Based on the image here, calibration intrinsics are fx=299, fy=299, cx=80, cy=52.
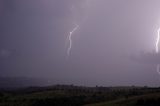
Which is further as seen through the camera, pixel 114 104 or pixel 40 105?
pixel 40 105

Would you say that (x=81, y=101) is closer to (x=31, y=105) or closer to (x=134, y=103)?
(x=31, y=105)

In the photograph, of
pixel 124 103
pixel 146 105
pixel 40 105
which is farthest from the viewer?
pixel 40 105

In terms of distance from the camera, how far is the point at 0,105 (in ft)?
303

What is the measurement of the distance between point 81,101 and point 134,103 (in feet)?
70.0

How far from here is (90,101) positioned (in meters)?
90.5

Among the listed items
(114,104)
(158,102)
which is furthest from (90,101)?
(158,102)

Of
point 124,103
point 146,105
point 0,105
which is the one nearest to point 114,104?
point 124,103

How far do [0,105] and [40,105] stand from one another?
1411 centimetres

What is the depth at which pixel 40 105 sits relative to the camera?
286ft

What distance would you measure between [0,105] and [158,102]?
48914mm

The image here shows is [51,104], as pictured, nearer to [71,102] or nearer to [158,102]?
[71,102]

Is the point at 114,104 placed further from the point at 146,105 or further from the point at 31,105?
the point at 31,105

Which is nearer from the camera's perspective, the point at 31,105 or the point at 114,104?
the point at 114,104

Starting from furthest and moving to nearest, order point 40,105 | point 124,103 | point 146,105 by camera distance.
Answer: point 40,105 < point 124,103 < point 146,105
